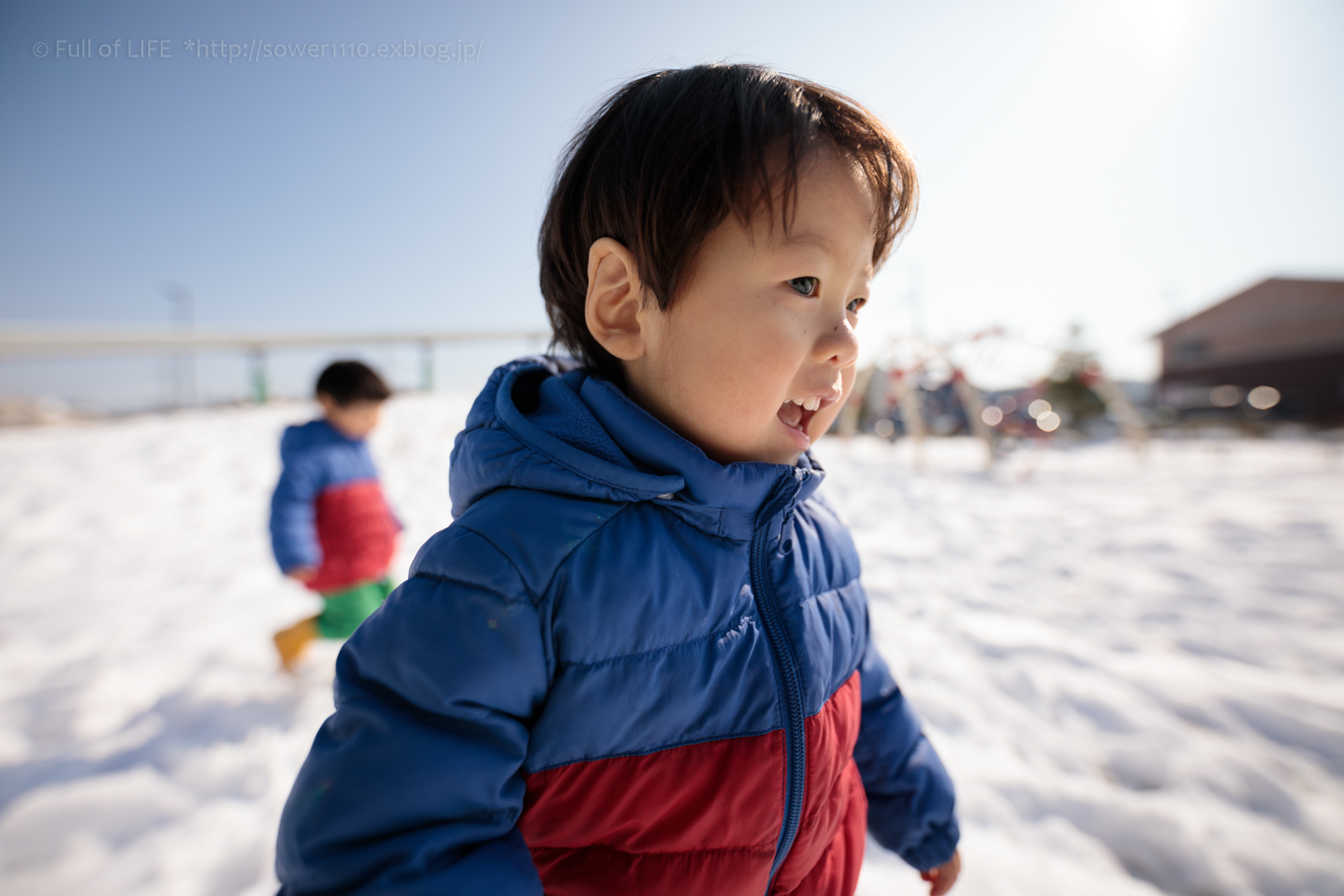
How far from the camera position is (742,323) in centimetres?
71

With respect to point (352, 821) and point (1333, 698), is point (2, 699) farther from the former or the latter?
point (1333, 698)

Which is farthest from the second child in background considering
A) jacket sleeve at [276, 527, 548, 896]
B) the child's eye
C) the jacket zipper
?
the child's eye

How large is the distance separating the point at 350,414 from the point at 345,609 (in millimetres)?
738

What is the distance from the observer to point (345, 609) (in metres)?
2.16

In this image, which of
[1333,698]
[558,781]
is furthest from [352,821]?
[1333,698]

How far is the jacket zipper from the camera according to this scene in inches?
28.3

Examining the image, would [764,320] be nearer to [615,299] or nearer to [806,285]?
[806,285]

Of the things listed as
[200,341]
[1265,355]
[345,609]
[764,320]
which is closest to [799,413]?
[764,320]

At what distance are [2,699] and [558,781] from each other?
236cm

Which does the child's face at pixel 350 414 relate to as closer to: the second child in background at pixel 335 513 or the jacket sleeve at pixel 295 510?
the second child in background at pixel 335 513

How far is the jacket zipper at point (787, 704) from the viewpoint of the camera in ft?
2.36

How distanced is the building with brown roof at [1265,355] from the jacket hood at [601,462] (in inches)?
890

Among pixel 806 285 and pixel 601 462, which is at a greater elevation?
pixel 806 285

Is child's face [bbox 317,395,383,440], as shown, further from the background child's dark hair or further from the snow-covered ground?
the background child's dark hair
